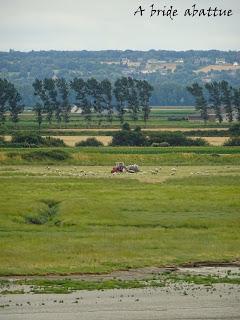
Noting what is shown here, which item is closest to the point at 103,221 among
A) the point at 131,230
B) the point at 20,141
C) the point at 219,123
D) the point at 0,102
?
the point at 131,230

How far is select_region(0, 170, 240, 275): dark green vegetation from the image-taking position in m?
39.1

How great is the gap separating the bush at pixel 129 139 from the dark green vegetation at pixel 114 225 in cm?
5016

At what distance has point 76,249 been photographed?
134 feet

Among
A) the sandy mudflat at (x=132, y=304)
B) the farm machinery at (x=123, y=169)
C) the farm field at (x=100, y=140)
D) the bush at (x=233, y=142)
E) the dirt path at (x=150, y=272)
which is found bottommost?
the farm field at (x=100, y=140)

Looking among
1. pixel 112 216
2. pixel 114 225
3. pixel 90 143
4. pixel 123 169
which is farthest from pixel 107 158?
pixel 114 225

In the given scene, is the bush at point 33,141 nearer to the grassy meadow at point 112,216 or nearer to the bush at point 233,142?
the grassy meadow at point 112,216

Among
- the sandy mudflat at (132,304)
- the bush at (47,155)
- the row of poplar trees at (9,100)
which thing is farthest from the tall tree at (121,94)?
the sandy mudflat at (132,304)

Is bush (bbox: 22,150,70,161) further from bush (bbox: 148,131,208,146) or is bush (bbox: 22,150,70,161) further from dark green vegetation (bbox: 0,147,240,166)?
bush (bbox: 148,131,208,146)

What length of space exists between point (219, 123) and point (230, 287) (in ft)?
434

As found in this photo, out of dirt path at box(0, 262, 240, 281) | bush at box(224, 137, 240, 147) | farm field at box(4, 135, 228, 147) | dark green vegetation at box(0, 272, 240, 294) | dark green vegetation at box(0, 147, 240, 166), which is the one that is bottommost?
farm field at box(4, 135, 228, 147)

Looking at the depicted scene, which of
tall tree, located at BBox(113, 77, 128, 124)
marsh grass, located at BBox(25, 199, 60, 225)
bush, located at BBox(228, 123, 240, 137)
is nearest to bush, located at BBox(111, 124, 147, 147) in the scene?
bush, located at BBox(228, 123, 240, 137)

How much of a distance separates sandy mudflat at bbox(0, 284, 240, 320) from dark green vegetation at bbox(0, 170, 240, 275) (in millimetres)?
4345

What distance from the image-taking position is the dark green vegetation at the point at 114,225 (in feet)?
128

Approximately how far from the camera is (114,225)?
47.4 metres
